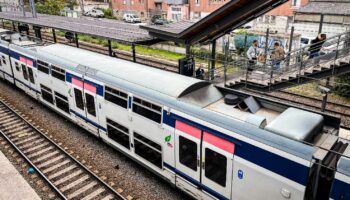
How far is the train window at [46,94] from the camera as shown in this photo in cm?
1485

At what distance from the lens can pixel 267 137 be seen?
6551 millimetres

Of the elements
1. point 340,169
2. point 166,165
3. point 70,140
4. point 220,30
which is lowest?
point 70,140

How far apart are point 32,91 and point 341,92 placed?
17596 millimetres

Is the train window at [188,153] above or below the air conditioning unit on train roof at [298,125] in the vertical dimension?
below

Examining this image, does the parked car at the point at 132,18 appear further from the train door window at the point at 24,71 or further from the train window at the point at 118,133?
the train window at the point at 118,133

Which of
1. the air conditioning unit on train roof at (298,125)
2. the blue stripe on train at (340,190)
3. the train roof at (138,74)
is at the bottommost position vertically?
the blue stripe on train at (340,190)

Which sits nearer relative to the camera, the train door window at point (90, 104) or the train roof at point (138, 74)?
the train roof at point (138, 74)

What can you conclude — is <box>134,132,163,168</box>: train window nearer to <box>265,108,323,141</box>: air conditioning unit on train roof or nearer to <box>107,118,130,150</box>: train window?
<box>107,118,130,150</box>: train window

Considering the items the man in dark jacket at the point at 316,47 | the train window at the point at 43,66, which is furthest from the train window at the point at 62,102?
the man in dark jacket at the point at 316,47

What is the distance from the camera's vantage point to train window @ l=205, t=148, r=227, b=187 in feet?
24.3

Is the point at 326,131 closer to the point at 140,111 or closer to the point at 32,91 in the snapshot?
the point at 140,111

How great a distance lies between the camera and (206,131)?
7.63 meters

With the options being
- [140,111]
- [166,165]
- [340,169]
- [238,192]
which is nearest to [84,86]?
[140,111]

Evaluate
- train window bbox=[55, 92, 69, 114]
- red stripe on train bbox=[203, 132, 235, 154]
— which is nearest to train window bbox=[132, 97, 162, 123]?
red stripe on train bbox=[203, 132, 235, 154]
